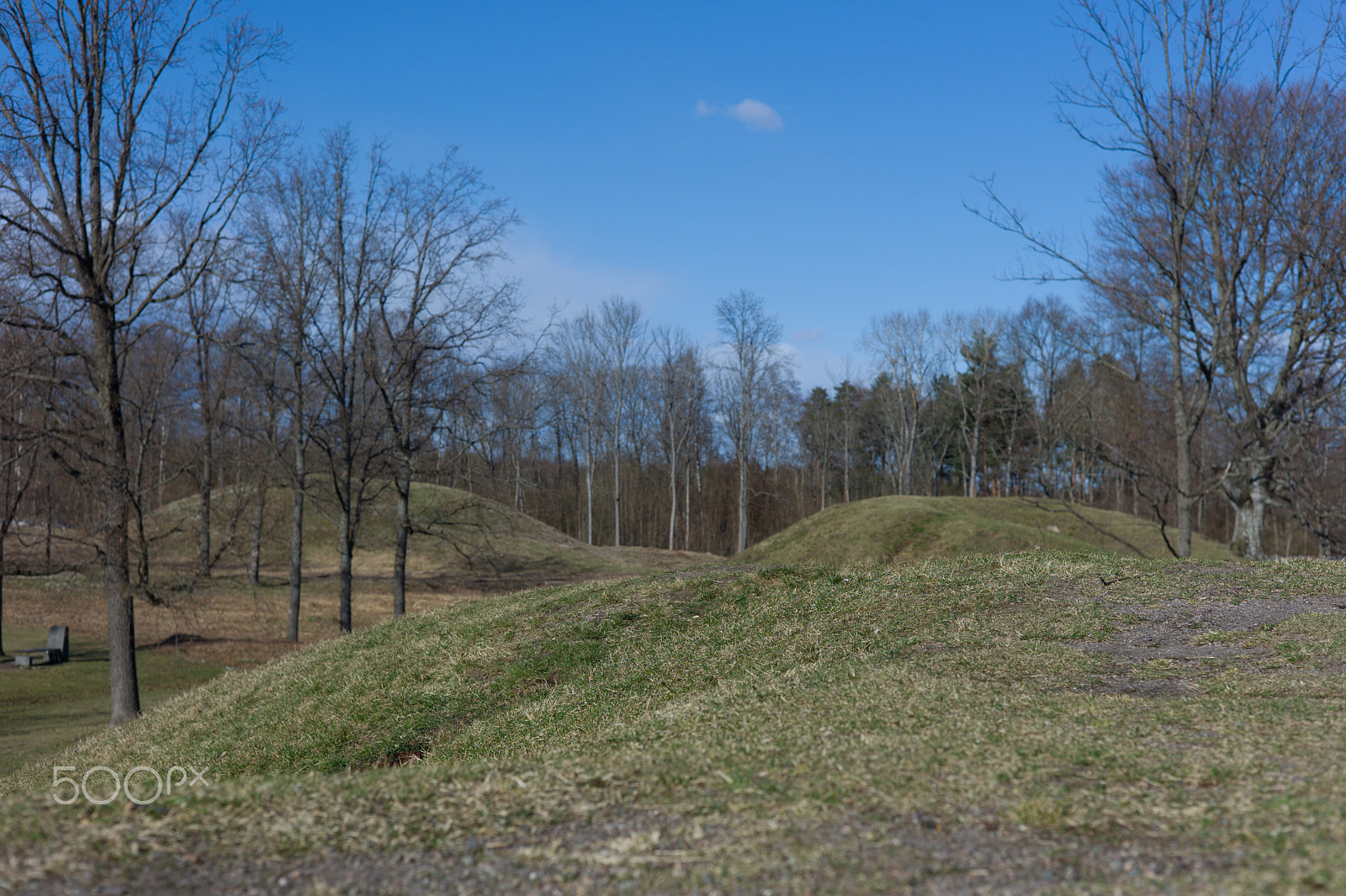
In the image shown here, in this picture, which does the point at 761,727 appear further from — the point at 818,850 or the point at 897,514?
the point at 897,514

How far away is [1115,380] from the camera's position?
41.1 meters

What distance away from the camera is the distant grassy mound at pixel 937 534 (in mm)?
26188

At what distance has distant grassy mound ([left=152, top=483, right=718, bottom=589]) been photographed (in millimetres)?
37594

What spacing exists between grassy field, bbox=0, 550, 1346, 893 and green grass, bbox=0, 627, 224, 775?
529 cm

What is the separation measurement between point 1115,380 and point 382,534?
3499cm

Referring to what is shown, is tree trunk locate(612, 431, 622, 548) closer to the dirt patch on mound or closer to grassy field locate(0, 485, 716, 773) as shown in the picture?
grassy field locate(0, 485, 716, 773)

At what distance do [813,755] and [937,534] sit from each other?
2380cm

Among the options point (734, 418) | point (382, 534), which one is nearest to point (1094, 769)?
point (382, 534)

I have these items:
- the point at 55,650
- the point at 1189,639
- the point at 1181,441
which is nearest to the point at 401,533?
the point at 55,650

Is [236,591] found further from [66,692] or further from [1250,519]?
[1250,519]

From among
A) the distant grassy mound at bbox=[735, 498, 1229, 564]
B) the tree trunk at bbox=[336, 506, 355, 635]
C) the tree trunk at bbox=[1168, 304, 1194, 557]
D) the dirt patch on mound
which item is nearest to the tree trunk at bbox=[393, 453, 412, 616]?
the tree trunk at bbox=[336, 506, 355, 635]

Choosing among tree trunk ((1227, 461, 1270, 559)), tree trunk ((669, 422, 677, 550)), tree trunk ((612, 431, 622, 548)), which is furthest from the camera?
tree trunk ((612, 431, 622, 548))

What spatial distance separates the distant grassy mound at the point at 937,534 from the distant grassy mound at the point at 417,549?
1252 centimetres

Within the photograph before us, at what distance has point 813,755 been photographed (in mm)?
4555
